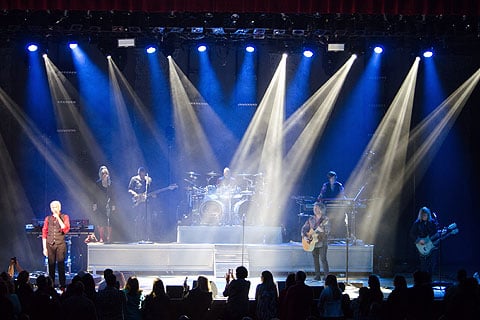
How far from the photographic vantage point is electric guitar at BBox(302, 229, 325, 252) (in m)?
15.7

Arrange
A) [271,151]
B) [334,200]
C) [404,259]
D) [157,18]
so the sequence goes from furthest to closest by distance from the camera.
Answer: [271,151] → [404,259] → [334,200] → [157,18]

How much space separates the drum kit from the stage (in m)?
1.75

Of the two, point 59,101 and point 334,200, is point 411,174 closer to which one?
point 334,200

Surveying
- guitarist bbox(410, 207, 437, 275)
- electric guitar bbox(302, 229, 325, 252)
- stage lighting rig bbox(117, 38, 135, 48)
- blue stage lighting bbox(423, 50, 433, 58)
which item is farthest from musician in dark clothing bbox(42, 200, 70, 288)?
blue stage lighting bbox(423, 50, 433, 58)

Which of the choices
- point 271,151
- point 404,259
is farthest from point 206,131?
point 404,259

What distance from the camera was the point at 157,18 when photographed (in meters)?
15.3

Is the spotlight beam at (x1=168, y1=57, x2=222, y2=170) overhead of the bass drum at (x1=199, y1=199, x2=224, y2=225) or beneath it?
overhead

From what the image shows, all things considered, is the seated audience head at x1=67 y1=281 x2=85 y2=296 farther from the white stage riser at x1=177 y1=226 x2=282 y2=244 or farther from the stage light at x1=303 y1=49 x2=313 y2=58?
the stage light at x1=303 y1=49 x2=313 y2=58

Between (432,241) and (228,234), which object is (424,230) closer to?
(432,241)

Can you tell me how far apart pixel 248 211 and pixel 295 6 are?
23.0 ft

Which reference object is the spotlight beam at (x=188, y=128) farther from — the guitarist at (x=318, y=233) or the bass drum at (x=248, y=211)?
the guitarist at (x=318, y=233)

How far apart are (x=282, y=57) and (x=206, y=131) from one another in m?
2.97

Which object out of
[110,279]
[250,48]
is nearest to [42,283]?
[110,279]

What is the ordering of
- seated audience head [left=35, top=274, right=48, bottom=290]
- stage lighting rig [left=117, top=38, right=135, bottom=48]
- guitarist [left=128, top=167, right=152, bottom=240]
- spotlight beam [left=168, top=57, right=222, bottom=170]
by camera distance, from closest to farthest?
seated audience head [left=35, top=274, right=48, bottom=290]
stage lighting rig [left=117, top=38, right=135, bottom=48]
guitarist [left=128, top=167, right=152, bottom=240]
spotlight beam [left=168, top=57, right=222, bottom=170]
